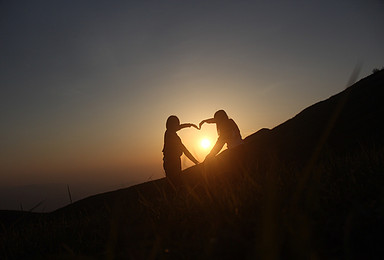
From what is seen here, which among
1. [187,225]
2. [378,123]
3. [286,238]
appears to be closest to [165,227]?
[187,225]

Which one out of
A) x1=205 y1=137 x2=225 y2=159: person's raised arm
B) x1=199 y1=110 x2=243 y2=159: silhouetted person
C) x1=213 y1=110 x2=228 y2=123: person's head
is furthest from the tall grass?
x1=213 y1=110 x2=228 y2=123: person's head

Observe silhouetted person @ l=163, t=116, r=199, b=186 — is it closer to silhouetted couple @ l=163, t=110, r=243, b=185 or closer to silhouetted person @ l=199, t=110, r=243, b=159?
silhouetted couple @ l=163, t=110, r=243, b=185

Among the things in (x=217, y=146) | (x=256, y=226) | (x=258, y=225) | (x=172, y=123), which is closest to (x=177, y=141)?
(x=172, y=123)

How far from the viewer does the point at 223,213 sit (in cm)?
266

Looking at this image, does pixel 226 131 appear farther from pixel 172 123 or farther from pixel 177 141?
pixel 172 123

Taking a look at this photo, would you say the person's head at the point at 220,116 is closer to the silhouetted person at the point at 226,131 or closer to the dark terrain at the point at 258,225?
the silhouetted person at the point at 226,131

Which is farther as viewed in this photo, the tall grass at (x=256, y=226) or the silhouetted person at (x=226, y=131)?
the silhouetted person at (x=226, y=131)

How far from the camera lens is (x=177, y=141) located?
8.44m

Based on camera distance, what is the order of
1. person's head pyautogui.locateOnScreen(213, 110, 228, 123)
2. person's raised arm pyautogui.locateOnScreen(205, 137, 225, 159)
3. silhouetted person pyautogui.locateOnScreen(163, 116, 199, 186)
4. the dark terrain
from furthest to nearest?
1. person's head pyautogui.locateOnScreen(213, 110, 228, 123)
2. silhouetted person pyautogui.locateOnScreen(163, 116, 199, 186)
3. person's raised arm pyautogui.locateOnScreen(205, 137, 225, 159)
4. the dark terrain

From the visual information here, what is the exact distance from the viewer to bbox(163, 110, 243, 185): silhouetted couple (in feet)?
27.5

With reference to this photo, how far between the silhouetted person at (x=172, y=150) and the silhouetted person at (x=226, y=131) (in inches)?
40.0

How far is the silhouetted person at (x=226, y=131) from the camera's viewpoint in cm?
842

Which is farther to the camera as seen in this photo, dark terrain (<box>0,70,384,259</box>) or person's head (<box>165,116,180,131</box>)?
person's head (<box>165,116,180,131</box>)

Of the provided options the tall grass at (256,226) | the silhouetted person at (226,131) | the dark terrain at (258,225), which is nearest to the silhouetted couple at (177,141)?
the silhouetted person at (226,131)
